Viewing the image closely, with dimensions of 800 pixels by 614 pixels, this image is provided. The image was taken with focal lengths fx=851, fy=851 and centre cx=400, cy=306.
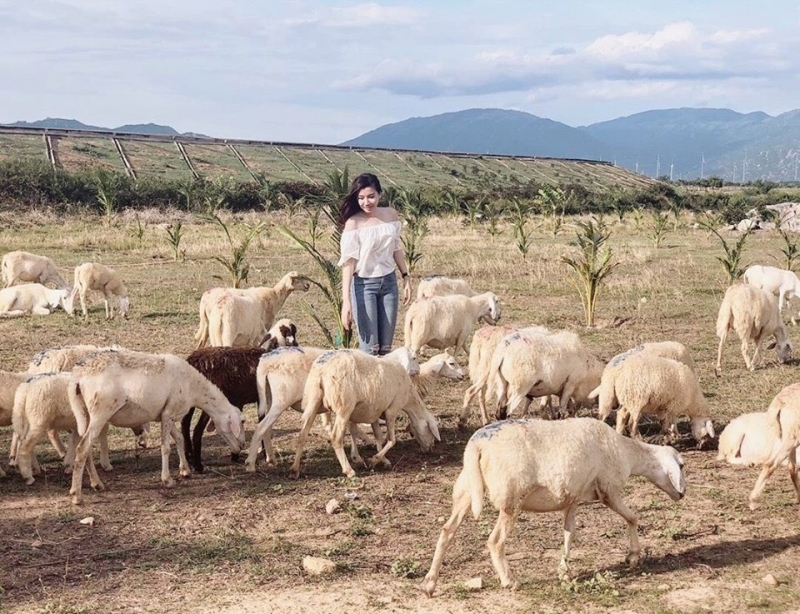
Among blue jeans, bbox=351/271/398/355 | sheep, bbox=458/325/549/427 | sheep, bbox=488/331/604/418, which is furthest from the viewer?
sheep, bbox=458/325/549/427

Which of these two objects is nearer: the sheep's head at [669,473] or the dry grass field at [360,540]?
the dry grass field at [360,540]

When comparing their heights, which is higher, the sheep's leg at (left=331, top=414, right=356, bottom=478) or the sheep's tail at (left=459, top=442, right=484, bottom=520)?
the sheep's tail at (left=459, top=442, right=484, bottom=520)

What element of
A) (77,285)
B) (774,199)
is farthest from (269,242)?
(774,199)

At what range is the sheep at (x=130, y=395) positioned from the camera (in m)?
7.39

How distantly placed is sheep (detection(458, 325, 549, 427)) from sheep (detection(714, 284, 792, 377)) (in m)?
4.25

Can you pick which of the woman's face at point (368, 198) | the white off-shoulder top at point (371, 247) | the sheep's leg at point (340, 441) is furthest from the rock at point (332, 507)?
the woman's face at point (368, 198)

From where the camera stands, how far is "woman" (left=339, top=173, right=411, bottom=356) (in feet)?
29.0

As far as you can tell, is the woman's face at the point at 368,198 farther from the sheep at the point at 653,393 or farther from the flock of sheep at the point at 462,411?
the sheep at the point at 653,393

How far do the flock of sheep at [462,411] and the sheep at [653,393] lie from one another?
0.05ft

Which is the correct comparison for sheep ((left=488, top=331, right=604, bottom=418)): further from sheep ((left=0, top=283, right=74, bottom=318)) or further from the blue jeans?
sheep ((left=0, top=283, right=74, bottom=318))

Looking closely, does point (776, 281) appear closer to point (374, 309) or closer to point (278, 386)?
point (374, 309)

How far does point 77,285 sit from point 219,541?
12.3m

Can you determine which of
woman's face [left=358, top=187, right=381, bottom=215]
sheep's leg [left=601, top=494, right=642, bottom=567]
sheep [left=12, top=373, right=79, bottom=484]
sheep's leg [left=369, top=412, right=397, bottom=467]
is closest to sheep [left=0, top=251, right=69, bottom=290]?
sheep [left=12, top=373, right=79, bottom=484]

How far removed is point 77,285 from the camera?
17344 mm
